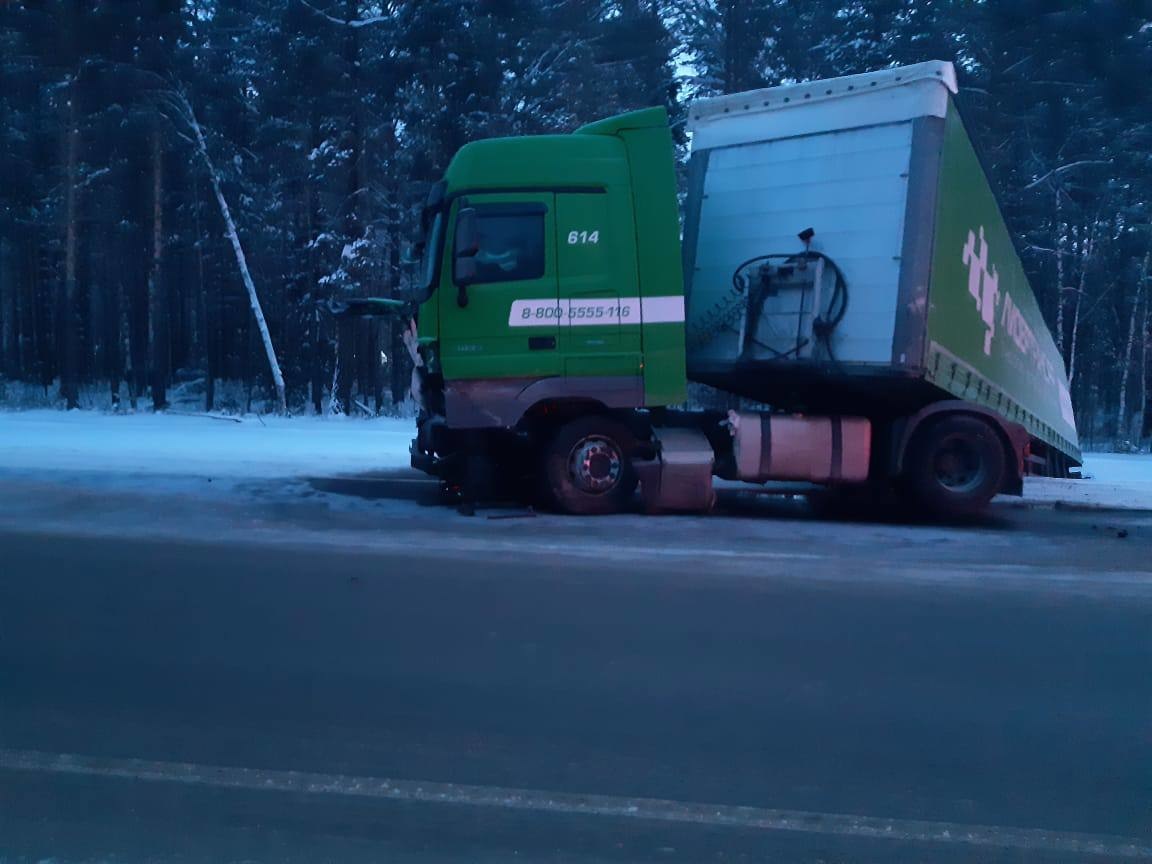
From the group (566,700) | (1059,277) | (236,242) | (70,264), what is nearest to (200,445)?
(566,700)

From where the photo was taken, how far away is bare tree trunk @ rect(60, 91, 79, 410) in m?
28.2

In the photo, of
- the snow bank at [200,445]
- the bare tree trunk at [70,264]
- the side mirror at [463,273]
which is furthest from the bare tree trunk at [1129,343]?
the bare tree trunk at [70,264]

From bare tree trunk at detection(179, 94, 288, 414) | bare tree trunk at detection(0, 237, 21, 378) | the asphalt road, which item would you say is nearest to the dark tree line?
bare tree trunk at detection(179, 94, 288, 414)

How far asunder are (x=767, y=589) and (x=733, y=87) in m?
21.8

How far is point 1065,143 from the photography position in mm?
26312

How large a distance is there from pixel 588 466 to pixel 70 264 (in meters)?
22.9

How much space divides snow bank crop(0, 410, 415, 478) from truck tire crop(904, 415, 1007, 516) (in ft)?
22.6

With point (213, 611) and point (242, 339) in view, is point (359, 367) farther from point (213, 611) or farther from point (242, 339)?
point (213, 611)

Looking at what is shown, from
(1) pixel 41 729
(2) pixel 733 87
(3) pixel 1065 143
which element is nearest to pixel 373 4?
(2) pixel 733 87

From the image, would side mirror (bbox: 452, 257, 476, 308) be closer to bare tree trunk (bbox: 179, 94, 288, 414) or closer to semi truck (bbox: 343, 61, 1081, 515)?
semi truck (bbox: 343, 61, 1081, 515)

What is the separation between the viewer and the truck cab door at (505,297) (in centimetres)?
1009

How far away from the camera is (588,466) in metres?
10.6

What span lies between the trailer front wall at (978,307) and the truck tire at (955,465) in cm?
38

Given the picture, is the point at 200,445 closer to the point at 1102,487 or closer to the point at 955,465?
the point at 955,465
